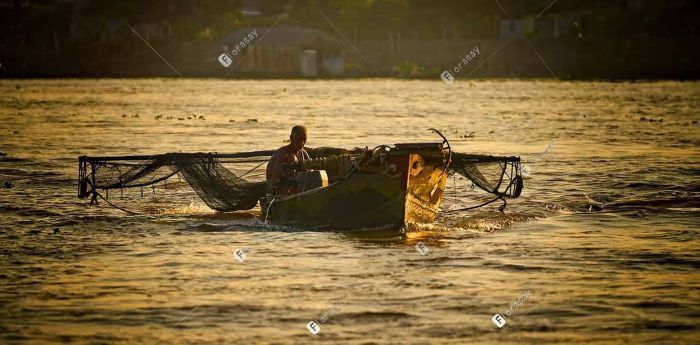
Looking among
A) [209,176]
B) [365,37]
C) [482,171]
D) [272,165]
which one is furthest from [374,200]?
[365,37]

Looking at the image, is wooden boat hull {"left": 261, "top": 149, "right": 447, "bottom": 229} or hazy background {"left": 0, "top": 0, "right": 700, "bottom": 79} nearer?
wooden boat hull {"left": 261, "top": 149, "right": 447, "bottom": 229}

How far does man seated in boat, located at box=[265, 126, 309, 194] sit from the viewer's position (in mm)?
18219

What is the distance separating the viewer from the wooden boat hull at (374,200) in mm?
17078

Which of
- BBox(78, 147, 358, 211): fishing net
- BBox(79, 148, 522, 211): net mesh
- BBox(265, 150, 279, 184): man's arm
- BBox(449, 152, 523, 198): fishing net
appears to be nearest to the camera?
BBox(265, 150, 279, 184): man's arm

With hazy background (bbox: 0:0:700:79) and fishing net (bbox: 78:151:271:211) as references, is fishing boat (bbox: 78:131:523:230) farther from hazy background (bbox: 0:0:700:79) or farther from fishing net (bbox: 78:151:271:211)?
hazy background (bbox: 0:0:700:79)

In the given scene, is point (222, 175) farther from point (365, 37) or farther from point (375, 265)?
point (365, 37)

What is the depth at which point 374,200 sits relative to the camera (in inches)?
686

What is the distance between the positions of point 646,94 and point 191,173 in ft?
156

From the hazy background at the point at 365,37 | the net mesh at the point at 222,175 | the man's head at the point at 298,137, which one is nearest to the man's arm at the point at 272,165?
the man's head at the point at 298,137

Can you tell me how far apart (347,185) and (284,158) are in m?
1.42

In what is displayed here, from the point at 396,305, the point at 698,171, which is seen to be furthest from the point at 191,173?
the point at 698,171

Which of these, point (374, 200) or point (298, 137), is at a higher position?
point (298, 137)

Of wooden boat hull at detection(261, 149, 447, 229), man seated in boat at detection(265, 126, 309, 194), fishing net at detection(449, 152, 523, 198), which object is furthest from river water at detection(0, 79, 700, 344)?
man seated in boat at detection(265, 126, 309, 194)

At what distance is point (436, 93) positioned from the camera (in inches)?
2677
